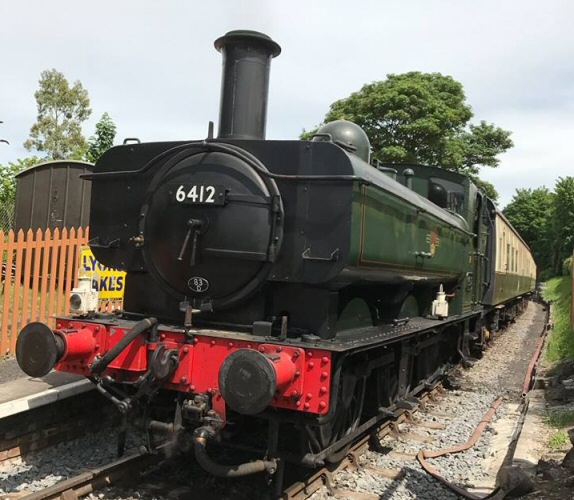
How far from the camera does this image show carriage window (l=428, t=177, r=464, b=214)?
8156 millimetres

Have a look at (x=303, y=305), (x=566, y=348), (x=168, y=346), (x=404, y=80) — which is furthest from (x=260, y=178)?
(x=404, y=80)

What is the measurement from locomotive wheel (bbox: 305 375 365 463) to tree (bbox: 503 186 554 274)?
56.1 m

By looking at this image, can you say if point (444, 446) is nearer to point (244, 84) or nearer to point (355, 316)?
point (355, 316)

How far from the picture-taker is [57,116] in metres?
34.7

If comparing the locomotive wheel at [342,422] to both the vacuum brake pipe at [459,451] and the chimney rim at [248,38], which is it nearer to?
the vacuum brake pipe at [459,451]

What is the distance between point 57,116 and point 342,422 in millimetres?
34790

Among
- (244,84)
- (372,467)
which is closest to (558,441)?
(372,467)

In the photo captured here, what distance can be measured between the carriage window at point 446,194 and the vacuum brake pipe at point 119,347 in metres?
5.39

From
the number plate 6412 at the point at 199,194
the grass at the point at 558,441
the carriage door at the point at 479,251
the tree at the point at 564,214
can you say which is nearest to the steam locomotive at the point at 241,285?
the number plate 6412 at the point at 199,194

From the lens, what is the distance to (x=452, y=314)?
7.74 metres

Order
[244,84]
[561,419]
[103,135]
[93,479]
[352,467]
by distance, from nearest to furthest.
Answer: [93,479]
[244,84]
[352,467]
[561,419]
[103,135]

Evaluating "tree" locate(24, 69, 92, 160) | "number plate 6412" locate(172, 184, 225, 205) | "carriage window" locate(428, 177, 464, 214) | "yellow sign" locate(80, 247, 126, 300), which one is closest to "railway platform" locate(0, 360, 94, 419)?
"yellow sign" locate(80, 247, 126, 300)

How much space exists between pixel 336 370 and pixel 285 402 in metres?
0.38

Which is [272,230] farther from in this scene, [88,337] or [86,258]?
[86,258]
